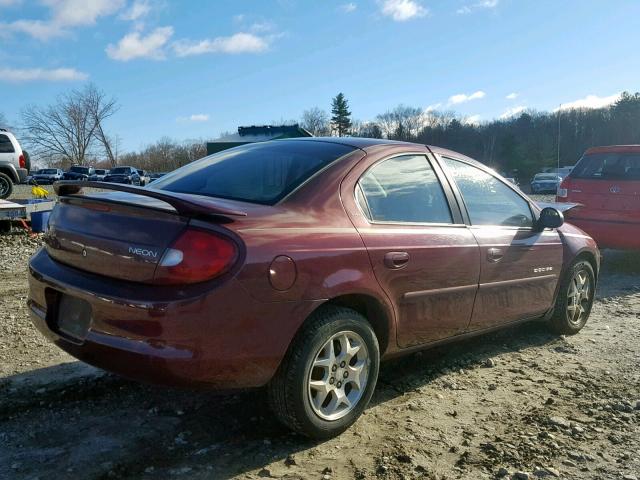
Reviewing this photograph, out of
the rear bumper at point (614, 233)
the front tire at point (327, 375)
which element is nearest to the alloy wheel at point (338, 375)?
the front tire at point (327, 375)

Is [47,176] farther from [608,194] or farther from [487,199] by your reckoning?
[487,199]

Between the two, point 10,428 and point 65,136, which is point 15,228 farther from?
point 65,136

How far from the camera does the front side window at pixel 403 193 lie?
3232 millimetres

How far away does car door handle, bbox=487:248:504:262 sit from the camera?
377 cm

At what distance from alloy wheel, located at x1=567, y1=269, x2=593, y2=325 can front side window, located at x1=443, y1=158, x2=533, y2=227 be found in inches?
35.0

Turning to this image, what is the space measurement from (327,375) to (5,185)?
50.8ft

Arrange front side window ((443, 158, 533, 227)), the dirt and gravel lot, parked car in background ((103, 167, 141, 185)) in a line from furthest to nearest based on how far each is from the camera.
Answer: parked car in background ((103, 167, 141, 185)) → front side window ((443, 158, 533, 227)) → the dirt and gravel lot

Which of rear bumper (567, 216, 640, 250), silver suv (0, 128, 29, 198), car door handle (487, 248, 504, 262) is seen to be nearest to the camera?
car door handle (487, 248, 504, 262)

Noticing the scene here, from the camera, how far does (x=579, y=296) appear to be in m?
4.89

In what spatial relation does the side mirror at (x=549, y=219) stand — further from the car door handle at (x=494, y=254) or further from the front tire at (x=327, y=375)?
the front tire at (x=327, y=375)

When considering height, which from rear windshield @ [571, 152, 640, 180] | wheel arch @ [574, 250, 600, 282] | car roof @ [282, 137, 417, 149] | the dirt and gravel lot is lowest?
the dirt and gravel lot

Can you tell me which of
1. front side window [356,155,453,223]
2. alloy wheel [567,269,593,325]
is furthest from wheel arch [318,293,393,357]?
alloy wheel [567,269,593,325]

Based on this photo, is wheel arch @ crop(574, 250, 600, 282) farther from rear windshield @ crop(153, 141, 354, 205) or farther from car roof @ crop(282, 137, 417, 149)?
rear windshield @ crop(153, 141, 354, 205)

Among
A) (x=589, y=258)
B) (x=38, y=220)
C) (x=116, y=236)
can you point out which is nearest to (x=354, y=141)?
(x=116, y=236)
